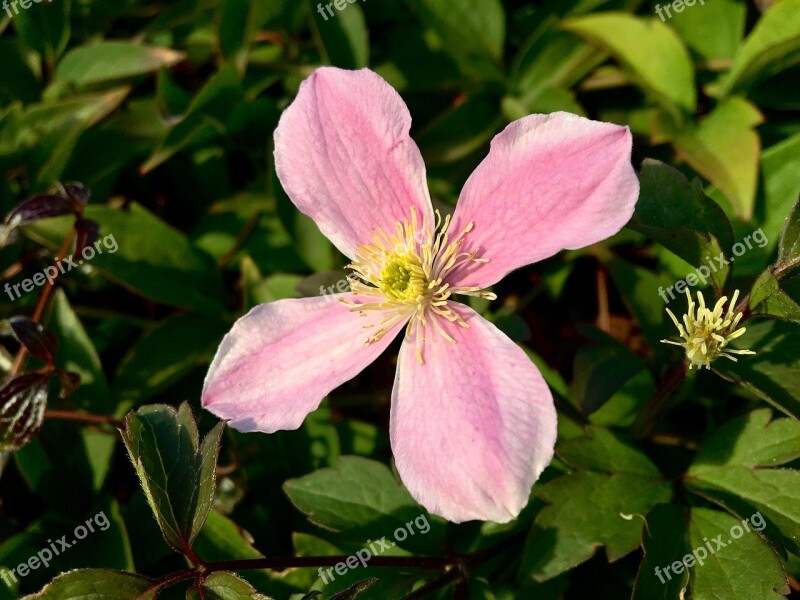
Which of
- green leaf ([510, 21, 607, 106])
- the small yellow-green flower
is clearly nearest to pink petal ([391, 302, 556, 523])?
the small yellow-green flower

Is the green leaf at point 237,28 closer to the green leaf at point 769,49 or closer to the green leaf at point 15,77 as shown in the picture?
the green leaf at point 15,77

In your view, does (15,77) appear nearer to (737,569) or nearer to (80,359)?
(80,359)

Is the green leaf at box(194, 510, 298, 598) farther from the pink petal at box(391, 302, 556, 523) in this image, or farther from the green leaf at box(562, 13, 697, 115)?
the green leaf at box(562, 13, 697, 115)

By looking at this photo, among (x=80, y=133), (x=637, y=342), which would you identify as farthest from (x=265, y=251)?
(x=637, y=342)

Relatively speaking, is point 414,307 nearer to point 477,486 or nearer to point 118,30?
point 477,486

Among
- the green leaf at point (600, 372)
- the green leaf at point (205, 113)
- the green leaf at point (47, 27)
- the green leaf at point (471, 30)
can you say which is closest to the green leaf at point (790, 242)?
the green leaf at point (600, 372)

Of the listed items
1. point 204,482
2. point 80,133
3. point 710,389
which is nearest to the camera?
point 204,482

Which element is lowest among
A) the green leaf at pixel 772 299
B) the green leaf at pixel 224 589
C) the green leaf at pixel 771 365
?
the green leaf at pixel 771 365
